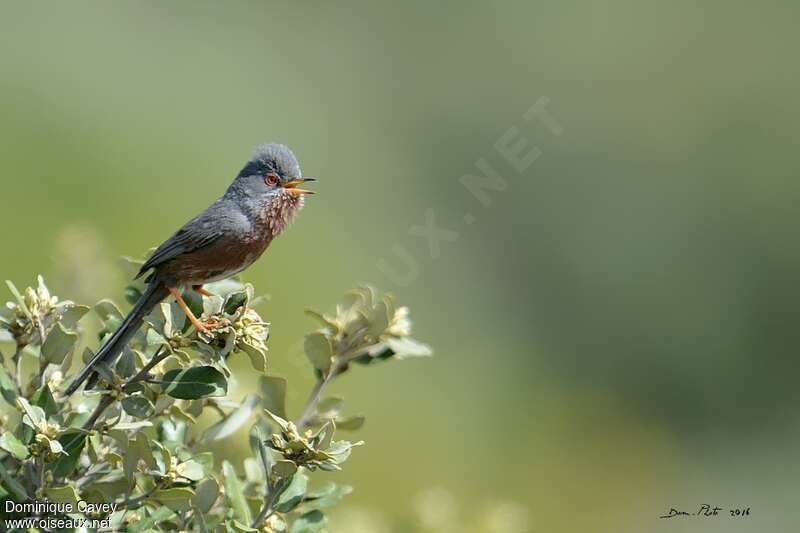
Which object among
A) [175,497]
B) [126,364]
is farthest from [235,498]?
[126,364]

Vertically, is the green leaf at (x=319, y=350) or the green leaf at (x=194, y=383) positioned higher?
the green leaf at (x=319, y=350)

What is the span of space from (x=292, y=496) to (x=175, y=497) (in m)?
0.39

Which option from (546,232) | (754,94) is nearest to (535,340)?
(546,232)

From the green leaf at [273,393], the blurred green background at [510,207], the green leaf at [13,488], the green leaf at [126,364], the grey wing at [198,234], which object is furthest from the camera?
the blurred green background at [510,207]

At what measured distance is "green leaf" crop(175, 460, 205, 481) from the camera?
284cm

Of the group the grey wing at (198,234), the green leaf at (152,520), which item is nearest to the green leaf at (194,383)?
the green leaf at (152,520)

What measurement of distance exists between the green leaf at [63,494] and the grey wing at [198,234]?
1.05 m

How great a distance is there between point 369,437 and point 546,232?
548cm

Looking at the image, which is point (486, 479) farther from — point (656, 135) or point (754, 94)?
point (754, 94)

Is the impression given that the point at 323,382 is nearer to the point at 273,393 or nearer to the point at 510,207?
A: the point at 273,393

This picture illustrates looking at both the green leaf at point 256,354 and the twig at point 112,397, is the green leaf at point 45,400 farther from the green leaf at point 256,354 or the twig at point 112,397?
the green leaf at point 256,354

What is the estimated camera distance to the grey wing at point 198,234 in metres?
3.58

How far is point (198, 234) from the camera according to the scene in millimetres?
3797

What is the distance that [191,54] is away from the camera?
61.6 feet
